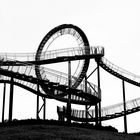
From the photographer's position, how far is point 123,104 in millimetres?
39438

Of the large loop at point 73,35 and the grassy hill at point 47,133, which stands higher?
the large loop at point 73,35

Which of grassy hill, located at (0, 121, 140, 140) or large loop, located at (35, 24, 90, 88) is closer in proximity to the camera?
grassy hill, located at (0, 121, 140, 140)

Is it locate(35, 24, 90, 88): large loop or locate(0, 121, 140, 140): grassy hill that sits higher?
locate(35, 24, 90, 88): large loop

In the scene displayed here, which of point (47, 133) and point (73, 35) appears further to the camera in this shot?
point (73, 35)

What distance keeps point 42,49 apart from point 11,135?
23.1 m

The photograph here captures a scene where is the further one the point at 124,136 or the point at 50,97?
the point at 50,97

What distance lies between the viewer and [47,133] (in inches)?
933

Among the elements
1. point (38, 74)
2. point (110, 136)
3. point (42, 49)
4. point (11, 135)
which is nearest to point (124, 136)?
point (110, 136)

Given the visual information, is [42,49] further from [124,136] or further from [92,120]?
[124,136]

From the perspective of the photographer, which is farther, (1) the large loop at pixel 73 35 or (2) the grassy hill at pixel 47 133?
(1) the large loop at pixel 73 35

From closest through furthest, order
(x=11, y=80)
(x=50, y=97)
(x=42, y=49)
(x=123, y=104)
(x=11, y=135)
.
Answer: (x=11, y=135)
(x=11, y=80)
(x=50, y=97)
(x=123, y=104)
(x=42, y=49)

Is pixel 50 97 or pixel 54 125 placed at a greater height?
pixel 50 97

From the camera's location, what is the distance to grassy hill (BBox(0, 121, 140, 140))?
22.7 meters

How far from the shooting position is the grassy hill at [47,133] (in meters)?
22.7
